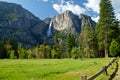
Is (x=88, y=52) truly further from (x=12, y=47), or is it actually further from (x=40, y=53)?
(x=12, y=47)

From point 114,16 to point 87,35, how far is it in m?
18.9

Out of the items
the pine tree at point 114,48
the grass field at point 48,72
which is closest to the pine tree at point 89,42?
the pine tree at point 114,48

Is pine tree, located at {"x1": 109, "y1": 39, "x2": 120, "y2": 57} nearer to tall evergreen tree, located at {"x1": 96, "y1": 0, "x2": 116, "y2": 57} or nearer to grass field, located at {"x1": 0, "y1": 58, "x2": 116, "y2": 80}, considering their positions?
tall evergreen tree, located at {"x1": 96, "y1": 0, "x2": 116, "y2": 57}

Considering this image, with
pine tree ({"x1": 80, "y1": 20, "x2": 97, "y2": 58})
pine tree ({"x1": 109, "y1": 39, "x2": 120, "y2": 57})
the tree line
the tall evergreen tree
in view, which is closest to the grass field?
pine tree ({"x1": 109, "y1": 39, "x2": 120, "y2": 57})

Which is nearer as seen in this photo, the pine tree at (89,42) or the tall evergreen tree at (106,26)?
the tall evergreen tree at (106,26)

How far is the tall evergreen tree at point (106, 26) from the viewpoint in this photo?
82875mm

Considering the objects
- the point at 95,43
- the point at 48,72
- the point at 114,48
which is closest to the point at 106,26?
the point at 114,48

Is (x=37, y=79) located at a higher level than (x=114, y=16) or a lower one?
lower

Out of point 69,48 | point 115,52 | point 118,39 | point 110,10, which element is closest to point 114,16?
point 110,10

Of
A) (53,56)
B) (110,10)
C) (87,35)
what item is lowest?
(53,56)

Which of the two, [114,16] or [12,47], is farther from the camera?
[12,47]

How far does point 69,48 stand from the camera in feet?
435

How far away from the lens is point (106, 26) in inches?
3322

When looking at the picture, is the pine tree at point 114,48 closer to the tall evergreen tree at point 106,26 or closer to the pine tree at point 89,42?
the tall evergreen tree at point 106,26
